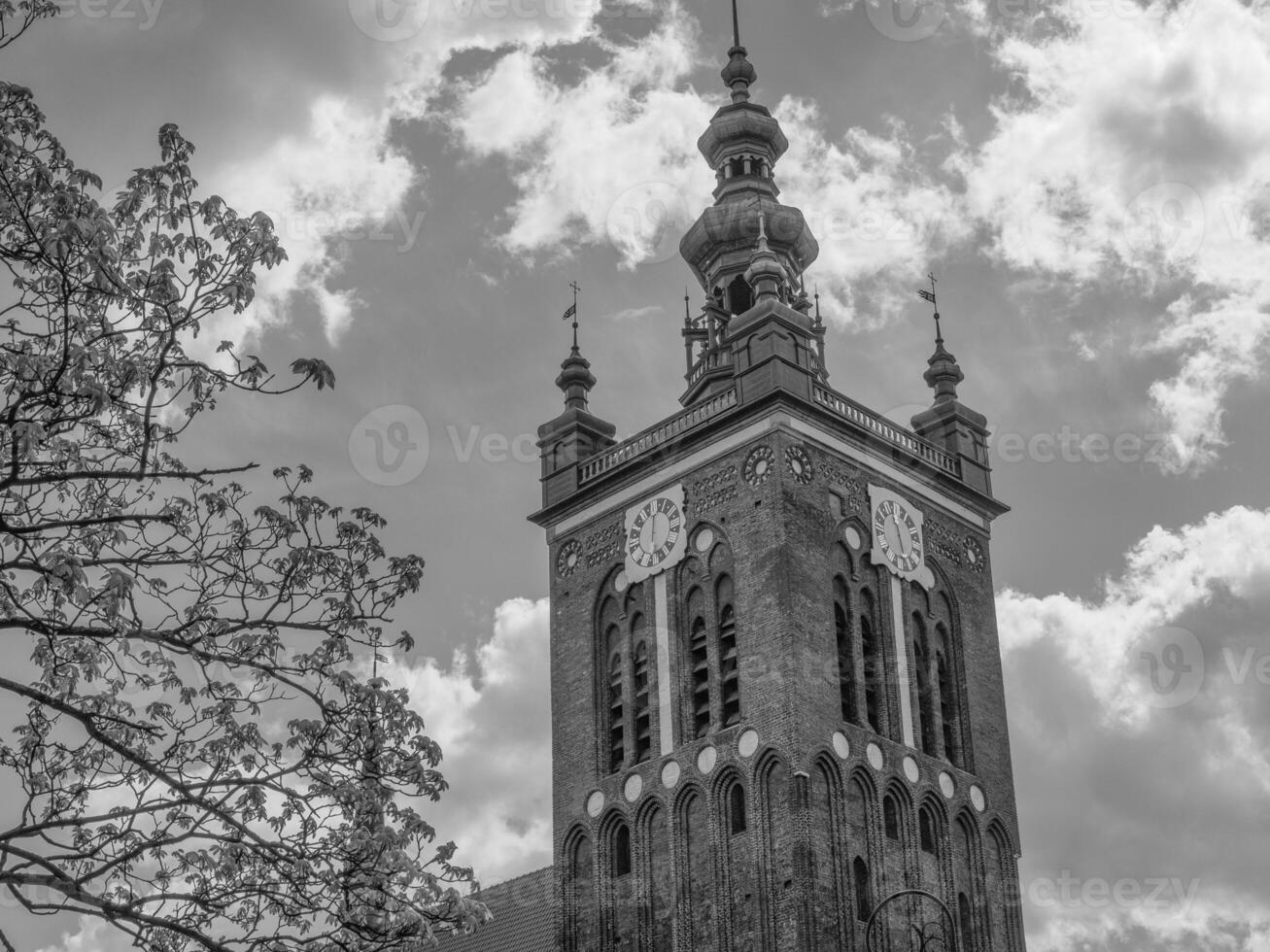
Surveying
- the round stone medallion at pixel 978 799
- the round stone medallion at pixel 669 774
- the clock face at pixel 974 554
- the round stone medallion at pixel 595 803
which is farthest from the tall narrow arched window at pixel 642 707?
the clock face at pixel 974 554

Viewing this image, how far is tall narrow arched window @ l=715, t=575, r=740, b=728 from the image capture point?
46469 mm

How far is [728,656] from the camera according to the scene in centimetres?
4706

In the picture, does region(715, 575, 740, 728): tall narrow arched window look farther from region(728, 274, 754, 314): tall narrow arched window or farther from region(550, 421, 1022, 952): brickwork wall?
region(728, 274, 754, 314): tall narrow arched window

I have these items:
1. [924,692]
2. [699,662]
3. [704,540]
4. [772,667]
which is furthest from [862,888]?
[704,540]

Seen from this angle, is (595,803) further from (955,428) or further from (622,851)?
(955,428)

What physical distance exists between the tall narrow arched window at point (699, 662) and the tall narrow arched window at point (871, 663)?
3592 millimetres

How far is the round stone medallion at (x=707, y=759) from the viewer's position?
45.9 meters

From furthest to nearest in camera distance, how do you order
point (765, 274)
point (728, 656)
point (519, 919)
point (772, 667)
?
point (519, 919) < point (765, 274) < point (728, 656) < point (772, 667)

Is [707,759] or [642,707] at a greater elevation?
[642,707]

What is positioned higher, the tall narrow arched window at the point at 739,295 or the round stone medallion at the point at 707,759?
the tall narrow arched window at the point at 739,295

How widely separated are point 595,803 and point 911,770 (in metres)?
7.37

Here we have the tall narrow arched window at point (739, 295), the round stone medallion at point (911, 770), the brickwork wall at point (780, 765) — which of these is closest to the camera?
the brickwork wall at point (780, 765)

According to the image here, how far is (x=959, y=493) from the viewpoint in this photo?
172 feet

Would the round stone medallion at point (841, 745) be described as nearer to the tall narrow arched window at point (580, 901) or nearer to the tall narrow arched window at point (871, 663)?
the tall narrow arched window at point (871, 663)
